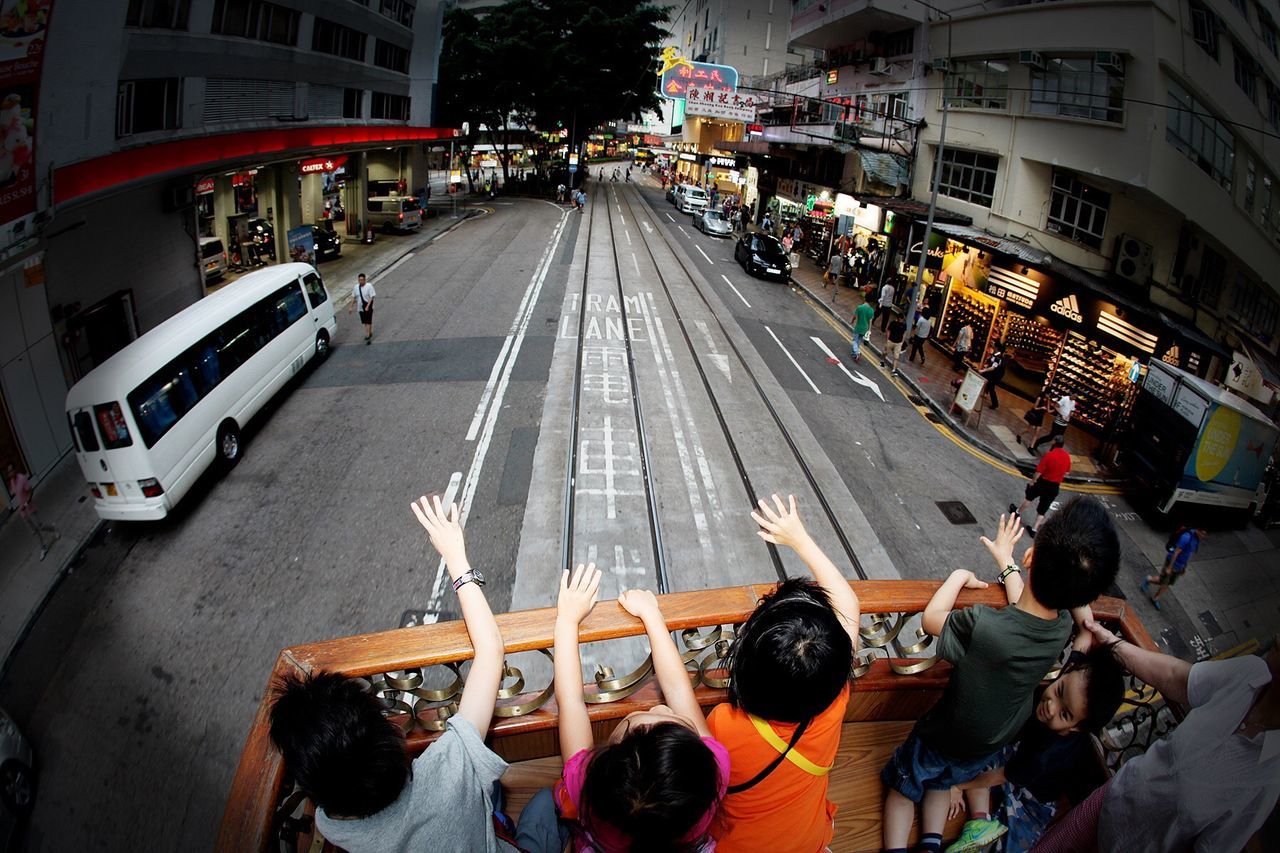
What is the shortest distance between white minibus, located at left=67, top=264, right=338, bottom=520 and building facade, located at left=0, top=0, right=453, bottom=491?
0.96m

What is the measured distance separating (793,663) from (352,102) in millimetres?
26440

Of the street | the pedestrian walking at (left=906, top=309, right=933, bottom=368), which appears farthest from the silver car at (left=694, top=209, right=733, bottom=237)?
the pedestrian walking at (left=906, top=309, right=933, bottom=368)

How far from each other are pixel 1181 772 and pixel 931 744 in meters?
0.93

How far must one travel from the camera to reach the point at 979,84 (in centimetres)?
1689

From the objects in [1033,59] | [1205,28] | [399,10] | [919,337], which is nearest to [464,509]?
[1205,28]

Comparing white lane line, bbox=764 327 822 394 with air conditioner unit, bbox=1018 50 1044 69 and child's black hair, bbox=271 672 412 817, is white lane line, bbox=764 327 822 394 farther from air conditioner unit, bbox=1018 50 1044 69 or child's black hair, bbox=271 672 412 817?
child's black hair, bbox=271 672 412 817

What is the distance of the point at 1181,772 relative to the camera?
1.93 m

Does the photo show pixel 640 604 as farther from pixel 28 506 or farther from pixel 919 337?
pixel 919 337

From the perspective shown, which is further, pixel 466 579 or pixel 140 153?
pixel 140 153

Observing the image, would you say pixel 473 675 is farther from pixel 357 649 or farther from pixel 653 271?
pixel 653 271

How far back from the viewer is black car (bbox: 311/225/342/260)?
22.2 metres

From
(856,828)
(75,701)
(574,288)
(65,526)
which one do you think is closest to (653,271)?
(574,288)

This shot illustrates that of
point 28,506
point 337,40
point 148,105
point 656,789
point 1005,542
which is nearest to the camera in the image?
point 656,789

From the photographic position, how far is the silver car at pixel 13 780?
4.59 meters
